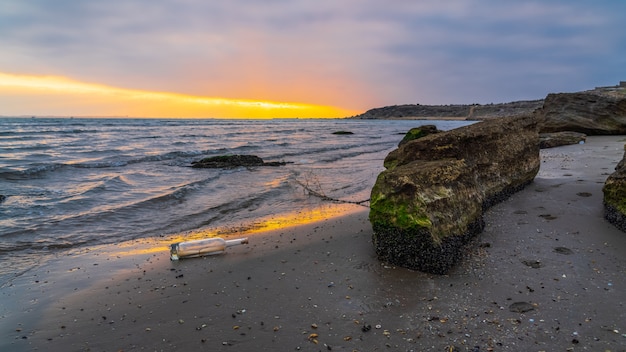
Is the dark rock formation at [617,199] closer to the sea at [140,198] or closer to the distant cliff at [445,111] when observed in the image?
the sea at [140,198]

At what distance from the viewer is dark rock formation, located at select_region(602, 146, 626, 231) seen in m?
5.18

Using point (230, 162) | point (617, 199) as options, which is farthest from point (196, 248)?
point (230, 162)

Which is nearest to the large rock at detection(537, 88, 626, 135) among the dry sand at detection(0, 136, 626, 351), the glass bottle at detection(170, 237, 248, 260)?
the dry sand at detection(0, 136, 626, 351)

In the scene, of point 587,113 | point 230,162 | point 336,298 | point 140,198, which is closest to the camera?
point 336,298

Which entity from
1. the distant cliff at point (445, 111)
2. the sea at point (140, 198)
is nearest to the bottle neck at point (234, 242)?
the sea at point (140, 198)

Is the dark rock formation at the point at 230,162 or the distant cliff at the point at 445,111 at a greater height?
the distant cliff at the point at 445,111

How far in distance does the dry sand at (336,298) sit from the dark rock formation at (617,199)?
6.9 inches

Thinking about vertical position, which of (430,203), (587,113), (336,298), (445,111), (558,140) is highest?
(445,111)

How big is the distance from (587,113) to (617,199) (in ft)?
55.7

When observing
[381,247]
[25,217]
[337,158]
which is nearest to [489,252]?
[381,247]

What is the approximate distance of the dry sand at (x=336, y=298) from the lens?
3193 millimetres

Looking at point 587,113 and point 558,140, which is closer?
point 558,140

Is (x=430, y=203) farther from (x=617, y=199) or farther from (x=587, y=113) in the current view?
(x=587, y=113)

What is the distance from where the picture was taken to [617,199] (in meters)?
5.34
